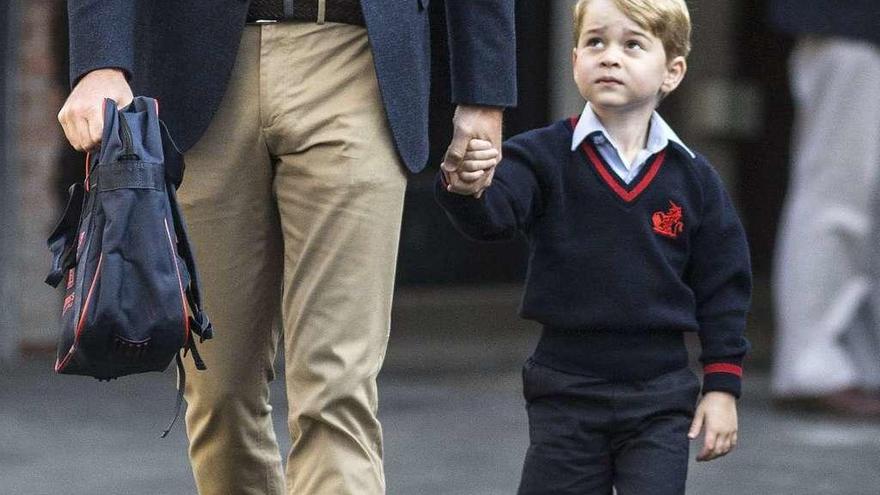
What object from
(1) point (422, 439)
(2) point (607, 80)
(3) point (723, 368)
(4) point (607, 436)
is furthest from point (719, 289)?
(1) point (422, 439)

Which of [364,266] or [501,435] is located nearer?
[364,266]

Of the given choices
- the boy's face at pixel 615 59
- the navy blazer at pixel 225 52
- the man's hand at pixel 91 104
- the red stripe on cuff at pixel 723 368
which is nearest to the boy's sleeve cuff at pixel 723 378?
the red stripe on cuff at pixel 723 368

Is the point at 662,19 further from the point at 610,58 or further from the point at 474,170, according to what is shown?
the point at 474,170

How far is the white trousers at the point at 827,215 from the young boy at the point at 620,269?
3.26 meters

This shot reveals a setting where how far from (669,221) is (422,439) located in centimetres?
289

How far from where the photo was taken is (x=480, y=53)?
3.74 metres

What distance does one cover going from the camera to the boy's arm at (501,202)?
12.0ft

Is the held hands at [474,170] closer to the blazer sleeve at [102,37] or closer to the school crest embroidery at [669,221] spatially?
the school crest embroidery at [669,221]

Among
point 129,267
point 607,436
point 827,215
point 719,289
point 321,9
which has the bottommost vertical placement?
point 827,215

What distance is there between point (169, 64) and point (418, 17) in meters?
0.49

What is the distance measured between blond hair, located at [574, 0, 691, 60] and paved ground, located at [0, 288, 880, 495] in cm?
209

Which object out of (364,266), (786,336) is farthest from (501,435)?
(364,266)

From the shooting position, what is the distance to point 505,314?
362 inches

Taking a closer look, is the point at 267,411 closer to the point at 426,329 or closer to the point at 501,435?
the point at 501,435
